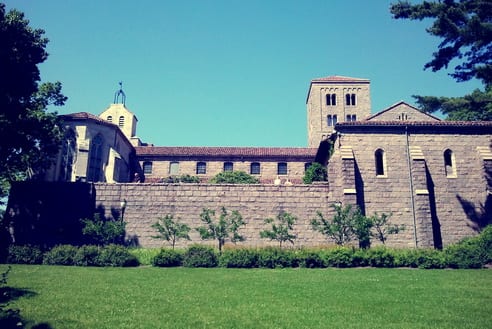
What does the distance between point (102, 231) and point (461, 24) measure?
74.6 ft

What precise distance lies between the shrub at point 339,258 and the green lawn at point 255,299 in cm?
229

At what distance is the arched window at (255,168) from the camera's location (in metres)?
38.8

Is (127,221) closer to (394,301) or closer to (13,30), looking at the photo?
(13,30)

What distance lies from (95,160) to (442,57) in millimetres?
26951

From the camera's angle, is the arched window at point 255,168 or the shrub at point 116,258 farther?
the arched window at point 255,168

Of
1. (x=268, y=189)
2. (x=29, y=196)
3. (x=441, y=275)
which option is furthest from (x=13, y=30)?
(x=441, y=275)

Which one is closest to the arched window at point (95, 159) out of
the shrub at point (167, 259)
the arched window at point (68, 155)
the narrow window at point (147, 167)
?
the arched window at point (68, 155)

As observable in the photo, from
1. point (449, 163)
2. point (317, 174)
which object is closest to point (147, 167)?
point (317, 174)

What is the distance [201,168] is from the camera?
39031 mm

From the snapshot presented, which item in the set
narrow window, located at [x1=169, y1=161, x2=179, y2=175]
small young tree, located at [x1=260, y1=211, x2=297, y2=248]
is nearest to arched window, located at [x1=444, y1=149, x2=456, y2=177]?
small young tree, located at [x1=260, y1=211, x2=297, y2=248]

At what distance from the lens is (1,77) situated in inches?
771

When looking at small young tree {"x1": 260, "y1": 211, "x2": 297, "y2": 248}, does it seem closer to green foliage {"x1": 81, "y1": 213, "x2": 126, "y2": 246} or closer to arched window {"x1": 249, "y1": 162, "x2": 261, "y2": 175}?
green foliage {"x1": 81, "y1": 213, "x2": 126, "y2": 246}

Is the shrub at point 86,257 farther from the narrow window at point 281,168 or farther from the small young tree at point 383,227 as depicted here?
the narrow window at point 281,168

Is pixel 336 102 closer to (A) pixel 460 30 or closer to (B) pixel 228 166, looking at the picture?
(B) pixel 228 166
